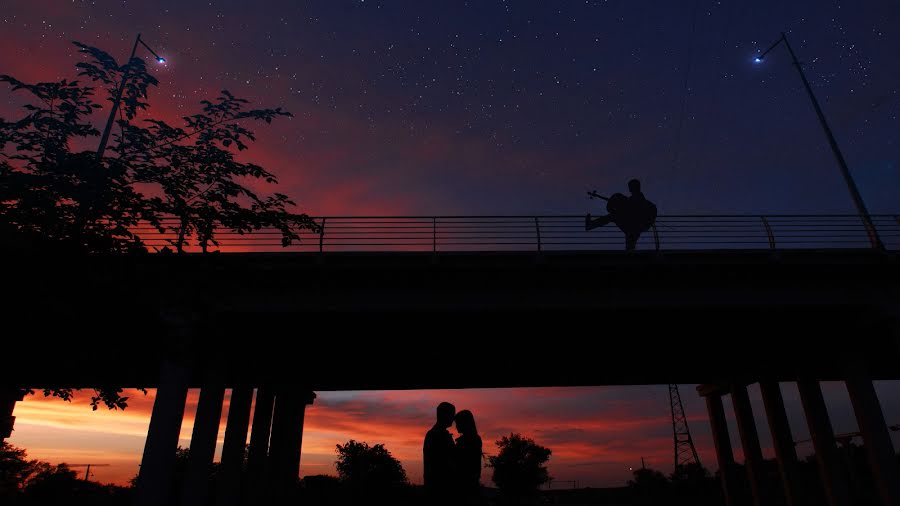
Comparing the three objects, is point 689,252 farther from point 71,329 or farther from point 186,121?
point 71,329

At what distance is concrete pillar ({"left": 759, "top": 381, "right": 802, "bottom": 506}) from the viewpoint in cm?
2650

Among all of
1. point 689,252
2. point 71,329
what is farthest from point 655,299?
point 71,329

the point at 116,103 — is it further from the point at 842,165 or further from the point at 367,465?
the point at 367,465

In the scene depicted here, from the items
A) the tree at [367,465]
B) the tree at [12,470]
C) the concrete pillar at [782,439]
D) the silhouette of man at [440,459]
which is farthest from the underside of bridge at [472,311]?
the tree at [367,465]

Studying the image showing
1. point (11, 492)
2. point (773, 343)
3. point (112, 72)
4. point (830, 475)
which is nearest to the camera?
point (112, 72)

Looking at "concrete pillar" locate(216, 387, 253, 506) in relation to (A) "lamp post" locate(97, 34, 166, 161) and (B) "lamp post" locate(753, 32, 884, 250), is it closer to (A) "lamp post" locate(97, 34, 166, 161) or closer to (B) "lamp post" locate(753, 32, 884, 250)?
(A) "lamp post" locate(97, 34, 166, 161)

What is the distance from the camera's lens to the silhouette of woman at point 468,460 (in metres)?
5.09

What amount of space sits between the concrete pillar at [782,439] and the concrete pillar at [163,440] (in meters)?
27.4

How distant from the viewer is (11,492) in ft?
99.8

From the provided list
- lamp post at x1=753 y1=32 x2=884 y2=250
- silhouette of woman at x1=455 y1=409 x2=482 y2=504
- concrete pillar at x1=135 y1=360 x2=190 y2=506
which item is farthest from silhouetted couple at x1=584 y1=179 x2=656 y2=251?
silhouette of woman at x1=455 y1=409 x2=482 y2=504

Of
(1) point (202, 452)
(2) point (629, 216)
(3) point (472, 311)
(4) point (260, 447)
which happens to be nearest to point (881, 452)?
(2) point (629, 216)

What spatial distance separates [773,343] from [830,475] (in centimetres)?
761

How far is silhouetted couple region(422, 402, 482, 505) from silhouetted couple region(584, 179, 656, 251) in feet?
46.5

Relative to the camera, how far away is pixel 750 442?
29531 mm
